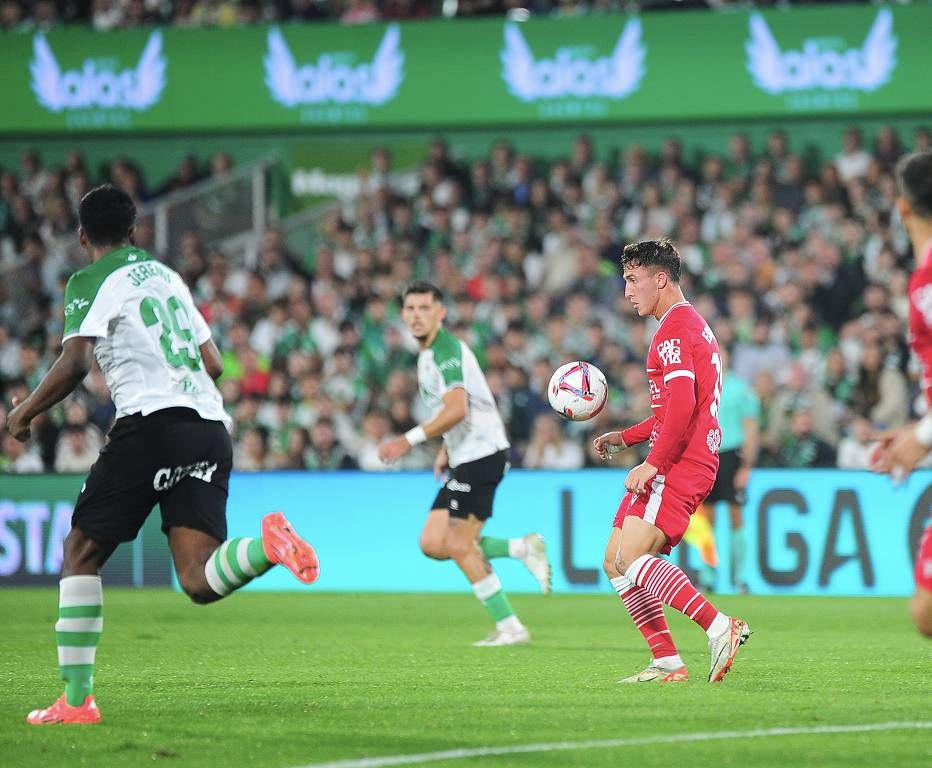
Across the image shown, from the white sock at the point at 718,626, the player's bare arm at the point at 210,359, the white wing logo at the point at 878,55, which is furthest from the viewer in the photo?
the white wing logo at the point at 878,55

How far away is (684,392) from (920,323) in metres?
2.13

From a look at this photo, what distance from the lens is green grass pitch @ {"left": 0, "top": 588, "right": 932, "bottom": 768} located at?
593cm

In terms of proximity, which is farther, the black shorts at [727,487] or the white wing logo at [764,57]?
the white wing logo at [764,57]

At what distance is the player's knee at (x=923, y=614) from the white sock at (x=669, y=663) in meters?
2.47

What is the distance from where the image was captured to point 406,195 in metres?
22.8

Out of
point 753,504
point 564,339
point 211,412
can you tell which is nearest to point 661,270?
point 211,412

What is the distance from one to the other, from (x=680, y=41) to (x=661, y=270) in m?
13.5

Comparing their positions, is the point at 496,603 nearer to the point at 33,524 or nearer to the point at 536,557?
the point at 536,557

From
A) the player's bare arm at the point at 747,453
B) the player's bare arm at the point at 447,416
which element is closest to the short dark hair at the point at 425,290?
the player's bare arm at the point at 447,416

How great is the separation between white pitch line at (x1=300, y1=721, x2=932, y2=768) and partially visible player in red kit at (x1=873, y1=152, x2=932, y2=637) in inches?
27.5

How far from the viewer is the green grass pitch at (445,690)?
5.93 m

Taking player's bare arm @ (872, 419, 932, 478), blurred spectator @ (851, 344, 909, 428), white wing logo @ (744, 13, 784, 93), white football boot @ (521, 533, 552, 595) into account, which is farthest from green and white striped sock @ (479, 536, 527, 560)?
white wing logo @ (744, 13, 784, 93)

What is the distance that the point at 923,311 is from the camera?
5816 mm

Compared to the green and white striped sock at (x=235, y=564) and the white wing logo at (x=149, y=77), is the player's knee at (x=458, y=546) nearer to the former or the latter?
the green and white striped sock at (x=235, y=564)
